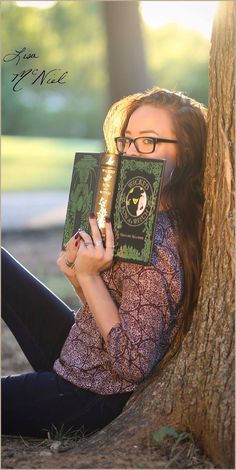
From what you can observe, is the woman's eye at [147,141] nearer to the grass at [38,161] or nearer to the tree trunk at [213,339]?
the tree trunk at [213,339]

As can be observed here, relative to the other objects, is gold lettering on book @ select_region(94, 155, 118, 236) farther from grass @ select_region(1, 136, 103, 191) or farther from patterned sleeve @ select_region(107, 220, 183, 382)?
grass @ select_region(1, 136, 103, 191)

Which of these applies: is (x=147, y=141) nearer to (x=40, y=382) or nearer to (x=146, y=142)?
(x=146, y=142)

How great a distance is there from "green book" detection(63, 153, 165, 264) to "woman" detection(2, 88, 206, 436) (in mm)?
42

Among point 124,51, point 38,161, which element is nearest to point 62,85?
point 38,161

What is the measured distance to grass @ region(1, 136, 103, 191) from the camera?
54.5ft

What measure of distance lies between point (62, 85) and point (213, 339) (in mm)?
24395

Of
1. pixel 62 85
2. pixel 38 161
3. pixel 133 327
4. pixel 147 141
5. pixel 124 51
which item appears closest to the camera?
pixel 133 327

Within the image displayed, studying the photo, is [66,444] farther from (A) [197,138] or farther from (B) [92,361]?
(A) [197,138]

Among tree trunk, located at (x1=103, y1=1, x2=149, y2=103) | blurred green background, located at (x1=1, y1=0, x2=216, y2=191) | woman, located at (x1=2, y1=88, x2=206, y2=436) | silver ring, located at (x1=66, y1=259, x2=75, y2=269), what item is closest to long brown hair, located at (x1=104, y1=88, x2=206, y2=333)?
woman, located at (x1=2, y1=88, x2=206, y2=436)

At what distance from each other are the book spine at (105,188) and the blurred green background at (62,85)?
531 inches

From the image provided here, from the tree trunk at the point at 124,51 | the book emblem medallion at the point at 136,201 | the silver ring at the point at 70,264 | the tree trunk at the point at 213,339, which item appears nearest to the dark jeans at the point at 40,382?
the tree trunk at the point at 213,339

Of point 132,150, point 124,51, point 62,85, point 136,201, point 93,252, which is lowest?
point 93,252

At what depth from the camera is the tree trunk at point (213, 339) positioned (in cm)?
260

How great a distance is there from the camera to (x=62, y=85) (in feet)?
86.7
